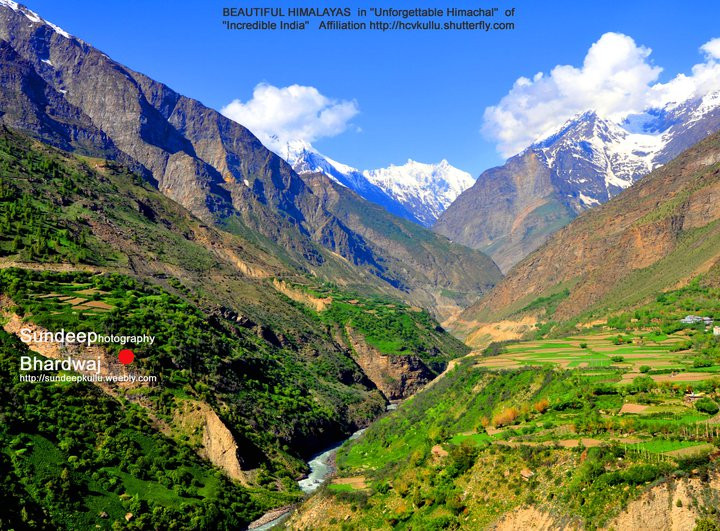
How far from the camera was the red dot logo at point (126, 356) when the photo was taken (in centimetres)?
9543

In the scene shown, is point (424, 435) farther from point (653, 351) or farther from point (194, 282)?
point (194, 282)

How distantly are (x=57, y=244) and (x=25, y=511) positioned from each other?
248ft

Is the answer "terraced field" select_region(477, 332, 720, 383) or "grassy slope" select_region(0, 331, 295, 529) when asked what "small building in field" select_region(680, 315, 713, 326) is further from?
"grassy slope" select_region(0, 331, 295, 529)

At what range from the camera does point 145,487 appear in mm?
76375

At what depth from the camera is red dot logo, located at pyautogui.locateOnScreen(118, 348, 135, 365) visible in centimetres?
9543

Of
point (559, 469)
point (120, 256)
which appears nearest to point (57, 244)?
point (120, 256)

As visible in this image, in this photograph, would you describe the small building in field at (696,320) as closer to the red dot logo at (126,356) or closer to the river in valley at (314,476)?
the river in valley at (314,476)

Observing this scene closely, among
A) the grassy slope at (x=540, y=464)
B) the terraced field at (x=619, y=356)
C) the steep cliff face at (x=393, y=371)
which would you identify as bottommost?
the grassy slope at (x=540, y=464)

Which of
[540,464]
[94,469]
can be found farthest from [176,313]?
[540,464]

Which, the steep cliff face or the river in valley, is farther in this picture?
the steep cliff face

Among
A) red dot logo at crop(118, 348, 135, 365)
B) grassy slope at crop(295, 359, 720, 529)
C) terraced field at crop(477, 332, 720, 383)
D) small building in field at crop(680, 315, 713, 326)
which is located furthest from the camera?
small building in field at crop(680, 315, 713, 326)

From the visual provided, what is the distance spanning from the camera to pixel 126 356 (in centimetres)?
9600

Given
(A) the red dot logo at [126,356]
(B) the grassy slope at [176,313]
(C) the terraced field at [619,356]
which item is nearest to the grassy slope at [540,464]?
(C) the terraced field at [619,356]

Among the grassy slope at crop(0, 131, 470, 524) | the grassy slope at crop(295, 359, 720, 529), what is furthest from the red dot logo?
the grassy slope at crop(295, 359, 720, 529)
